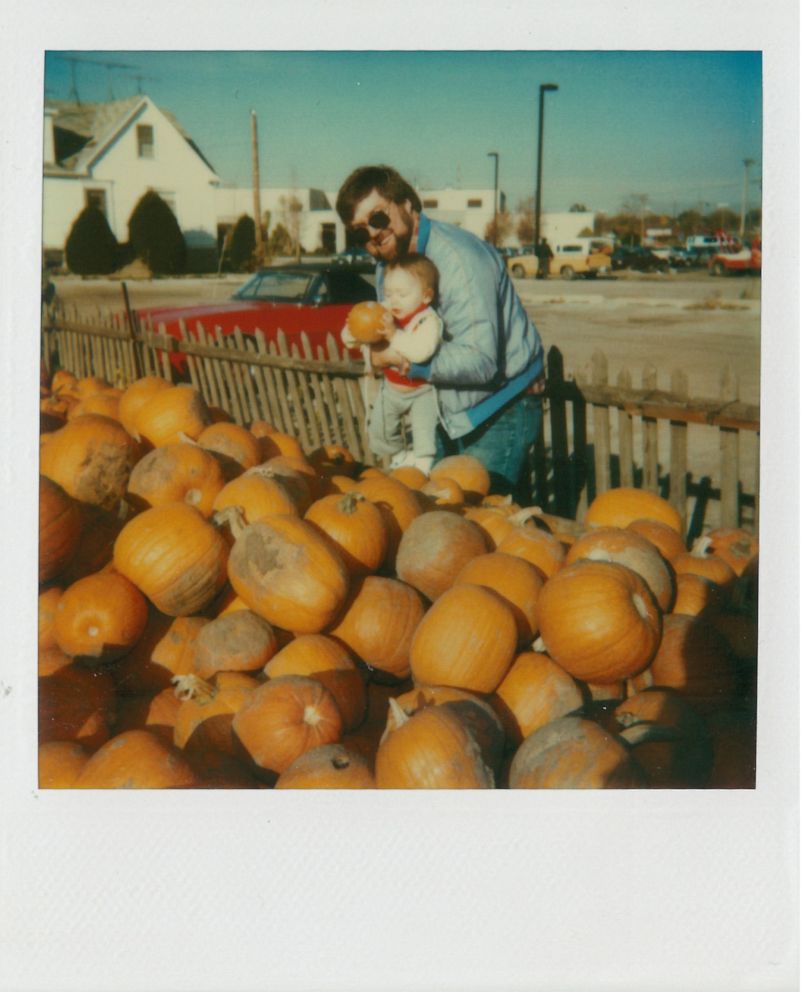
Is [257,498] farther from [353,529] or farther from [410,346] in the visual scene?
[410,346]

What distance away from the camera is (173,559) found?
2.69m

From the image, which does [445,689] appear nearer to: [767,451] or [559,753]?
[559,753]

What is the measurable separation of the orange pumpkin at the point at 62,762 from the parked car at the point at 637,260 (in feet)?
11.7

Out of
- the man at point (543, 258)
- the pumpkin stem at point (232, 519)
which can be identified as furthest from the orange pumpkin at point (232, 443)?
the man at point (543, 258)

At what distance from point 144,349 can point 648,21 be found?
18.8 feet

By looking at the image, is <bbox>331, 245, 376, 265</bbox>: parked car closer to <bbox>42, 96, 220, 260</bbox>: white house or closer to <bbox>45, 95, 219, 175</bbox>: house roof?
<bbox>42, 96, 220, 260</bbox>: white house

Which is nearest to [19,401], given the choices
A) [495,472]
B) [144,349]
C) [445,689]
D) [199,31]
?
[199,31]

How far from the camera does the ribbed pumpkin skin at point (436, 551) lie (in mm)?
2820

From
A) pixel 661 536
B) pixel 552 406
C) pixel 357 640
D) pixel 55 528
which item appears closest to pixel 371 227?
pixel 552 406

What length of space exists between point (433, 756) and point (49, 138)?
2549 millimetres

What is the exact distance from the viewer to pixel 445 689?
2439 mm

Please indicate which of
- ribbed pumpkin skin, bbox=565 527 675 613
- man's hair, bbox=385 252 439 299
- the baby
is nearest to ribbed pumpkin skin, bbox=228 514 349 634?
ribbed pumpkin skin, bbox=565 527 675 613

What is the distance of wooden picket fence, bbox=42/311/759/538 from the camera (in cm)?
483

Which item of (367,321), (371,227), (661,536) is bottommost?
(661,536)
